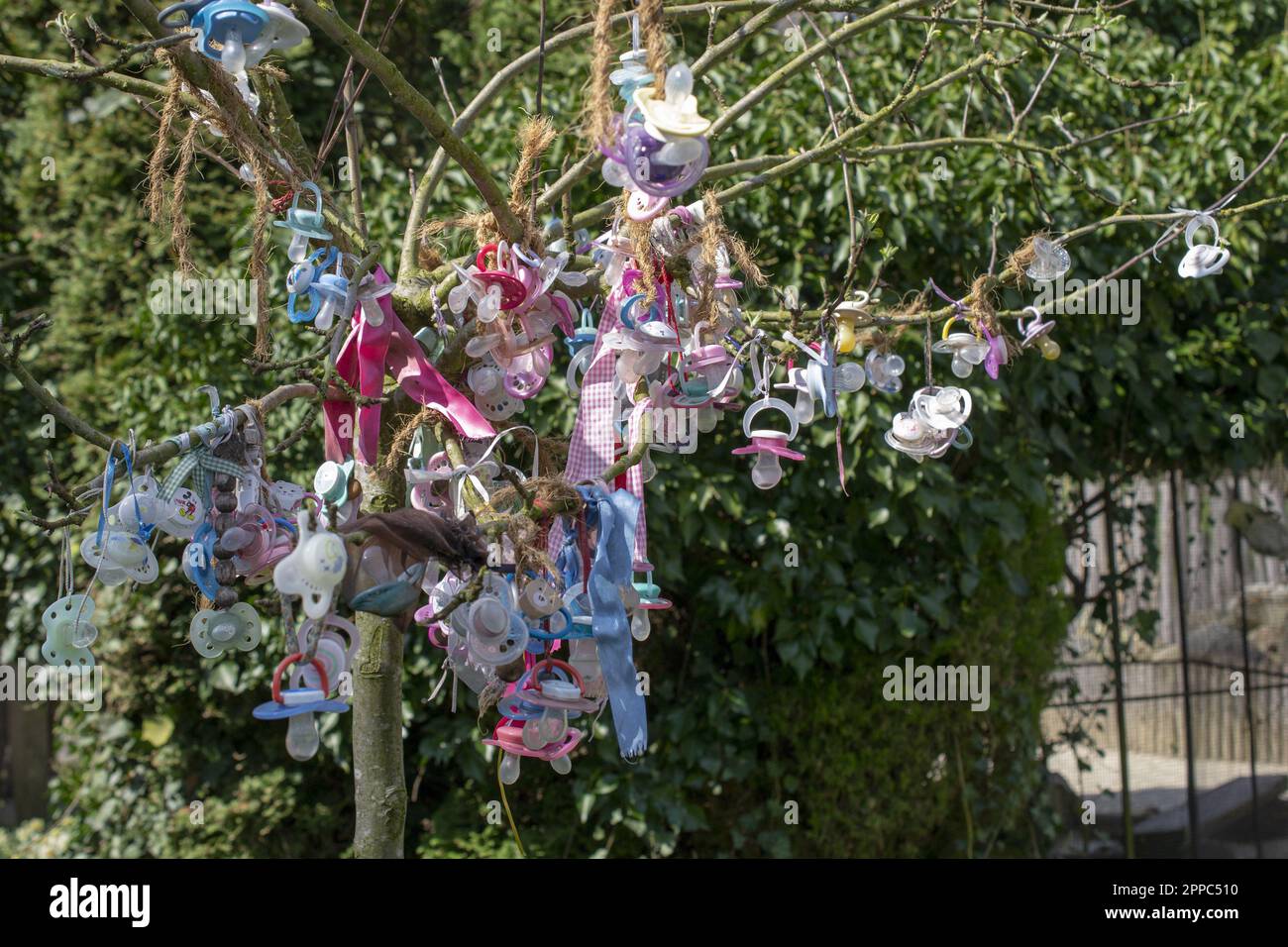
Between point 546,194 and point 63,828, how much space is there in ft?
10.7

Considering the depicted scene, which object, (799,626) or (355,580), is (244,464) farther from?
(799,626)

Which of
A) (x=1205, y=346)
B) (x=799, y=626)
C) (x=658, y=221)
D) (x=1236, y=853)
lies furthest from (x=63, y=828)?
(x=1236, y=853)

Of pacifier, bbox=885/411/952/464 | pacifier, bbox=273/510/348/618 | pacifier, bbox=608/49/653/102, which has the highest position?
pacifier, bbox=608/49/653/102

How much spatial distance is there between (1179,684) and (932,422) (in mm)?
4320

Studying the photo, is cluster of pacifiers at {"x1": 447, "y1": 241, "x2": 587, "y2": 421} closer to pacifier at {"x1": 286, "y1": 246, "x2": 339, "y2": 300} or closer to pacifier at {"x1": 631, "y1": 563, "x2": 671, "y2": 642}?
pacifier at {"x1": 286, "y1": 246, "x2": 339, "y2": 300}

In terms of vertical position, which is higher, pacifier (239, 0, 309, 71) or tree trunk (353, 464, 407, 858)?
pacifier (239, 0, 309, 71)

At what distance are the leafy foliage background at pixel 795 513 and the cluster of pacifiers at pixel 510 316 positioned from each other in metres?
1.55

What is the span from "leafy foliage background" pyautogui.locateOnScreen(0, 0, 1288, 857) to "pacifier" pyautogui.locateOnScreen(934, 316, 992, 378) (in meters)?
1.46

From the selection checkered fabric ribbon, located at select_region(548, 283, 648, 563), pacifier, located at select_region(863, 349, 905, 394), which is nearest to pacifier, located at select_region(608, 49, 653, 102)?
checkered fabric ribbon, located at select_region(548, 283, 648, 563)

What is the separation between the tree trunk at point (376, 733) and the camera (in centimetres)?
199

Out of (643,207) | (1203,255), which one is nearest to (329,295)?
(643,207)

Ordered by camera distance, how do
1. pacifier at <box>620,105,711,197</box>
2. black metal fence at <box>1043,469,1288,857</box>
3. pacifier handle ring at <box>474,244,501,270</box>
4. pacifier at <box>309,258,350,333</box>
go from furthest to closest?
black metal fence at <box>1043,469,1288,857</box> → pacifier handle ring at <box>474,244,501,270</box> → pacifier at <box>309,258,350,333</box> → pacifier at <box>620,105,711,197</box>

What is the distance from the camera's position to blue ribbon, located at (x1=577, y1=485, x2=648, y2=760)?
1668mm
